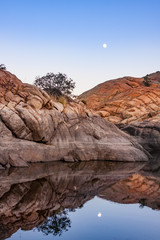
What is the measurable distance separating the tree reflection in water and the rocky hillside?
1386 inches

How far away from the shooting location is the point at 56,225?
6.75 m

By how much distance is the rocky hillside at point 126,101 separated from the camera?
44.9 meters

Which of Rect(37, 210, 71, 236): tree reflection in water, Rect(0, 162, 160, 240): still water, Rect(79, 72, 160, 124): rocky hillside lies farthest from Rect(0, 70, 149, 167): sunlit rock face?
Rect(79, 72, 160, 124): rocky hillside

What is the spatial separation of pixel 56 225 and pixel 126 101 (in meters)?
42.1

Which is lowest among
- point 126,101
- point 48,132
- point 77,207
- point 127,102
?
point 127,102

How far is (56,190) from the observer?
10.4 meters

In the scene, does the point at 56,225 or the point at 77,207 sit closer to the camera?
the point at 56,225

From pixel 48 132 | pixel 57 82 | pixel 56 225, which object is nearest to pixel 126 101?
pixel 57 82

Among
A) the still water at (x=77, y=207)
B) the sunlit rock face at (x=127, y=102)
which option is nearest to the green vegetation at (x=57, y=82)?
the sunlit rock face at (x=127, y=102)

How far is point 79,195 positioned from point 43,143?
391 inches

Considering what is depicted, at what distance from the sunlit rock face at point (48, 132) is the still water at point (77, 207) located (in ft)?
13.4

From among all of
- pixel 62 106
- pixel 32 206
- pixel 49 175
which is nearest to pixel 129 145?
pixel 62 106

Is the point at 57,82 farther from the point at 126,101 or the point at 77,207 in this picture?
the point at 77,207

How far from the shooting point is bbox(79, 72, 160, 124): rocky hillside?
44.9m
